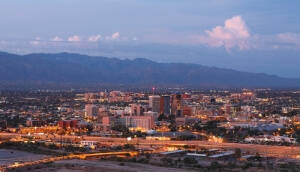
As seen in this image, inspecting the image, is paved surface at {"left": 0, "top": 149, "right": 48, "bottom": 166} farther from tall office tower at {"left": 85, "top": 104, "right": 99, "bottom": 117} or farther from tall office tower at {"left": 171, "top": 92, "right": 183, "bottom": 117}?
tall office tower at {"left": 171, "top": 92, "right": 183, "bottom": 117}

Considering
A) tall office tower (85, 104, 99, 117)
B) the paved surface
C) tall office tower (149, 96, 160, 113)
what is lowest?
the paved surface

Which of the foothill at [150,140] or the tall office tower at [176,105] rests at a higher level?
the tall office tower at [176,105]

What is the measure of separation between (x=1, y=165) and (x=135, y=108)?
5726 centimetres

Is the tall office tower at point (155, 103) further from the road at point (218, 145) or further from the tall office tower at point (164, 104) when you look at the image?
the road at point (218, 145)

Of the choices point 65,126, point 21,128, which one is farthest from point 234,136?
point 21,128

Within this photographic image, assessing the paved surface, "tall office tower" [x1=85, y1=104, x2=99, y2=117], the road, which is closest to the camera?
the paved surface

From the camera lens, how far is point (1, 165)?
147 feet

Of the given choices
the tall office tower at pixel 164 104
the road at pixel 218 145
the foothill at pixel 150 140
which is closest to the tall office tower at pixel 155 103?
the foothill at pixel 150 140

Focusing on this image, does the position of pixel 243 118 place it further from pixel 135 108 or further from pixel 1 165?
pixel 1 165

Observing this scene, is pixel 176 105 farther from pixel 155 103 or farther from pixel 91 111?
pixel 91 111

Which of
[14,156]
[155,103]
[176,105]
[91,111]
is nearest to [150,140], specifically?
[14,156]

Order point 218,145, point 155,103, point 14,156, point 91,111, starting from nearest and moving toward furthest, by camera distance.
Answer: point 14,156 → point 218,145 → point 91,111 → point 155,103

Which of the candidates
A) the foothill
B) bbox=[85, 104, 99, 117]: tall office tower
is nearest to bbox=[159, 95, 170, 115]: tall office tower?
the foothill

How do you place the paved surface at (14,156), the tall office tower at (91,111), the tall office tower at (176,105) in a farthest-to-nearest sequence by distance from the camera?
the tall office tower at (176,105), the tall office tower at (91,111), the paved surface at (14,156)
